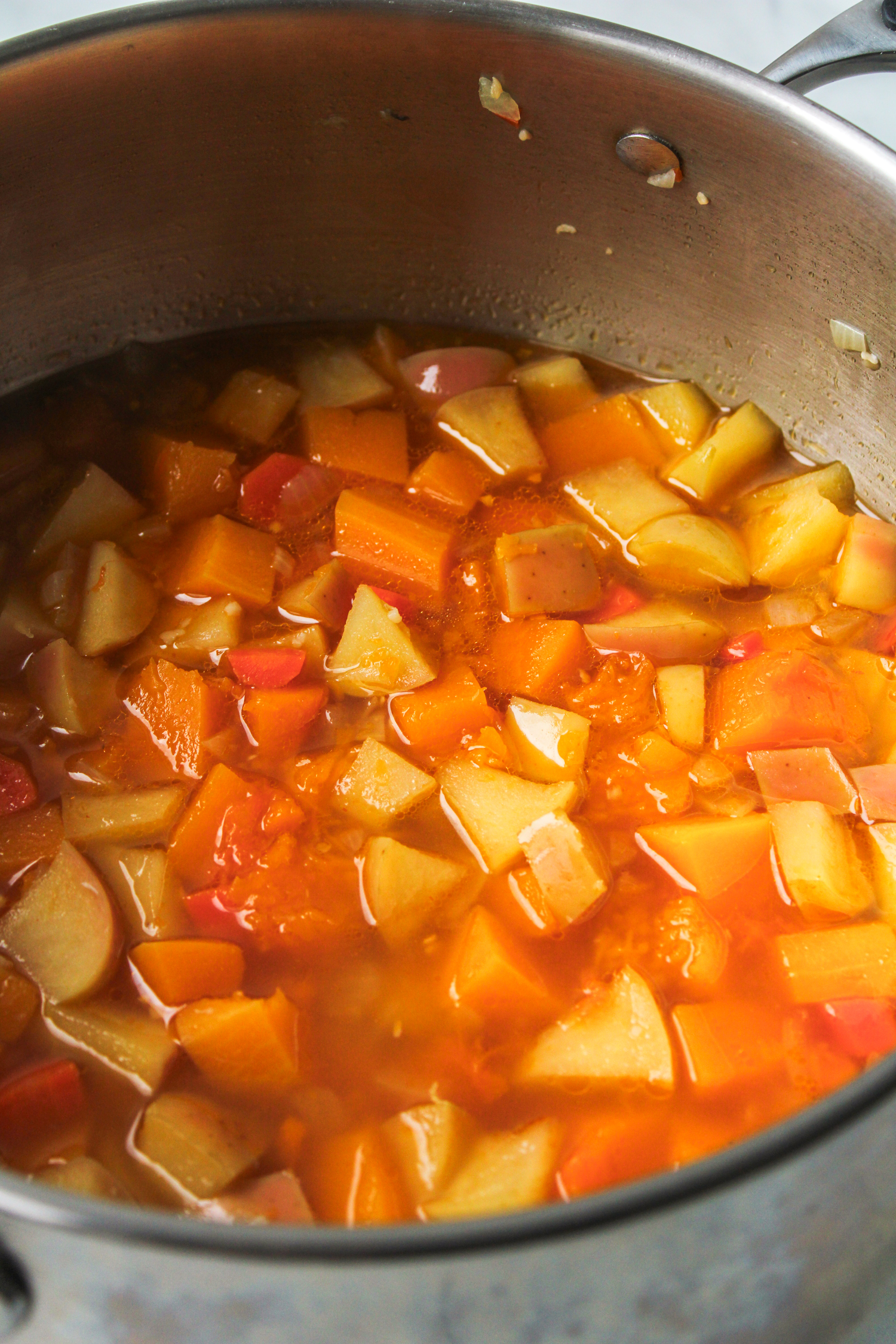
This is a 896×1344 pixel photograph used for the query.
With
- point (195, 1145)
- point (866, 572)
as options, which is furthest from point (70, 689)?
point (866, 572)

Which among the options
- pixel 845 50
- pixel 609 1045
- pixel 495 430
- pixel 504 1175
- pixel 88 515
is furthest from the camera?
pixel 495 430

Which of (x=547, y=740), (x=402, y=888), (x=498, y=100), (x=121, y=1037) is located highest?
(x=498, y=100)

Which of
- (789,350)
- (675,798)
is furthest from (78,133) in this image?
(675,798)

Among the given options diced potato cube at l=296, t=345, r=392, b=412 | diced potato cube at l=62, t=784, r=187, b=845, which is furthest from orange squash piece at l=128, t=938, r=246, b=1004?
diced potato cube at l=296, t=345, r=392, b=412

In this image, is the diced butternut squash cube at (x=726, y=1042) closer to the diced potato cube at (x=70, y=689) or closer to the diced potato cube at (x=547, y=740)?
the diced potato cube at (x=547, y=740)

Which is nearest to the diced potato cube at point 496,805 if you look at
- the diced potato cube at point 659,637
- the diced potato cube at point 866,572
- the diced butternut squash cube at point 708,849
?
the diced butternut squash cube at point 708,849

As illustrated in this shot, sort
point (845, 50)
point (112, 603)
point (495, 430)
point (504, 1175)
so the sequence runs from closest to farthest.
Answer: point (504, 1175) < point (845, 50) < point (112, 603) < point (495, 430)

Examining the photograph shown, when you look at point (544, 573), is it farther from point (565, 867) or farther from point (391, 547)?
point (565, 867)
